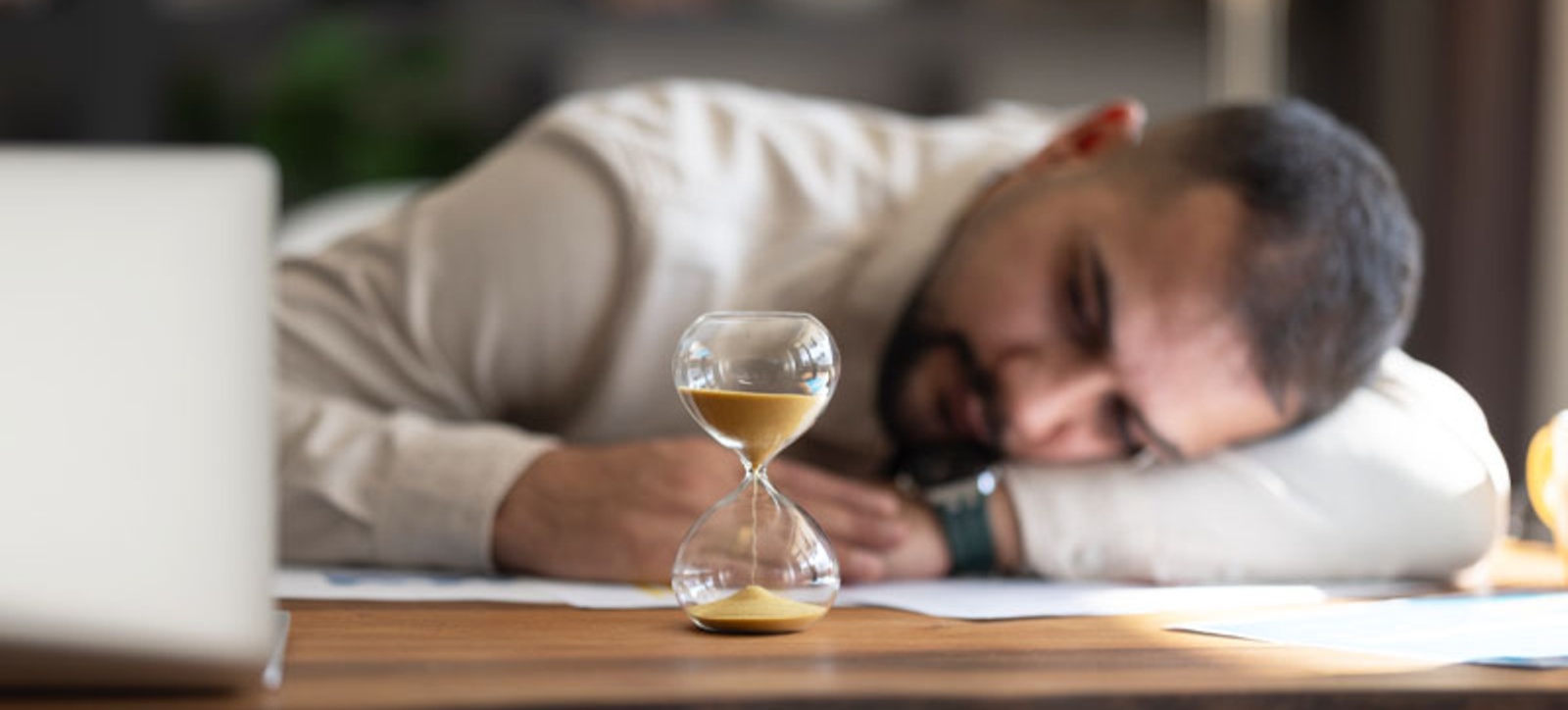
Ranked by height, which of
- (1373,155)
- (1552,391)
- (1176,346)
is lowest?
(1552,391)

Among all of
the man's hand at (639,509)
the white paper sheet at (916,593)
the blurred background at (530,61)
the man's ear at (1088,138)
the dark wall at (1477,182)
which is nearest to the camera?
the white paper sheet at (916,593)

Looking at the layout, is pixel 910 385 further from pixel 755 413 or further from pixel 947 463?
pixel 755 413

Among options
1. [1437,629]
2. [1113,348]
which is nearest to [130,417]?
[1437,629]

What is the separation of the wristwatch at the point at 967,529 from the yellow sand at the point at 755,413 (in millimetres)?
404

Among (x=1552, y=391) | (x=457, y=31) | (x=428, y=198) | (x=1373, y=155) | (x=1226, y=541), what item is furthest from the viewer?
(x=457, y=31)

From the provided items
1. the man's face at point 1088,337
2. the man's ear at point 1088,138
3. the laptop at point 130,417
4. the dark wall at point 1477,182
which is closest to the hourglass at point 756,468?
the laptop at point 130,417

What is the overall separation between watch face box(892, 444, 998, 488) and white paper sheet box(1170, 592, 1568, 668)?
0.34 meters

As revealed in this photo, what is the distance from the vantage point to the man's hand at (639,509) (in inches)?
42.1

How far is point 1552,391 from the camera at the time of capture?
266cm

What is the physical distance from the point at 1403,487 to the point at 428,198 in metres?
0.86

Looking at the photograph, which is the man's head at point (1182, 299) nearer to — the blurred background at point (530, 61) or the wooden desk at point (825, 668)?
the wooden desk at point (825, 668)

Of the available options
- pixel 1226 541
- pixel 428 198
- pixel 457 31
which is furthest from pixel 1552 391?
pixel 457 31

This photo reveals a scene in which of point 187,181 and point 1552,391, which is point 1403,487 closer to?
point 187,181

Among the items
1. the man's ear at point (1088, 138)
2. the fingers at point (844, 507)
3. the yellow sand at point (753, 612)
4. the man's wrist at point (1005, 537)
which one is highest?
the man's ear at point (1088, 138)
